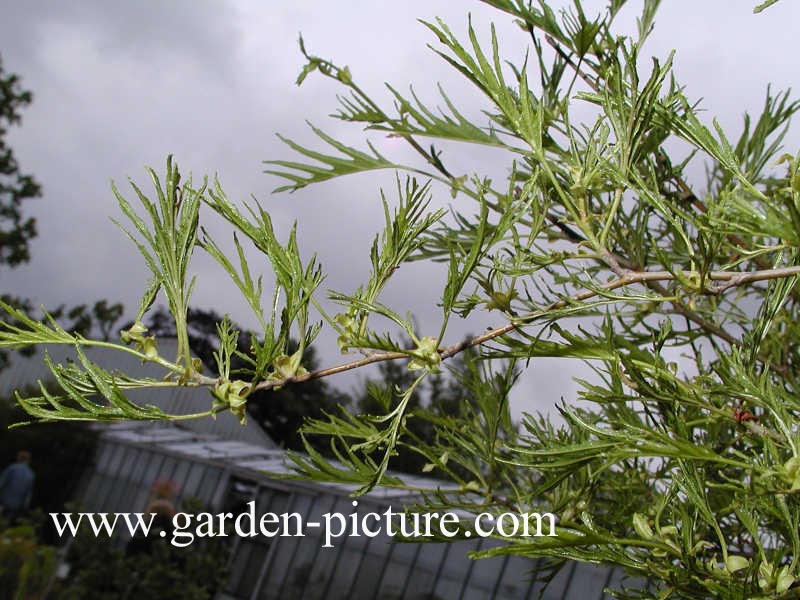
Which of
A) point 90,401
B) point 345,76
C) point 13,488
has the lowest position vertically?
point 13,488

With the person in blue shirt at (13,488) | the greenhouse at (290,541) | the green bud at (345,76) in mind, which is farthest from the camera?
the person in blue shirt at (13,488)

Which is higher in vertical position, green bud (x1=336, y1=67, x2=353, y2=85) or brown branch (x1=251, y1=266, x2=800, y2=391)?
green bud (x1=336, y1=67, x2=353, y2=85)

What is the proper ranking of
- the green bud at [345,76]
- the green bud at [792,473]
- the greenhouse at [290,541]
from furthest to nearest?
the greenhouse at [290,541], the green bud at [345,76], the green bud at [792,473]

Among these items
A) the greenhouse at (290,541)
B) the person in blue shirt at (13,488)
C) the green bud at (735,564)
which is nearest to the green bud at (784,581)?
the green bud at (735,564)

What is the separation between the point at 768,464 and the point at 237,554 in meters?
8.67

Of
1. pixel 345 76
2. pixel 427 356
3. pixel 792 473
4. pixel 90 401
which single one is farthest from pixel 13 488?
pixel 792 473

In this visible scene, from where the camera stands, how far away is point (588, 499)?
1097mm

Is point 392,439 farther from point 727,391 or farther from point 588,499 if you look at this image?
point 588,499

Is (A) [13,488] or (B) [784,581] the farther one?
(A) [13,488]

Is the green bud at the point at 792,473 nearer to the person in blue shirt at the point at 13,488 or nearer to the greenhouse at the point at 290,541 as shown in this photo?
the greenhouse at the point at 290,541

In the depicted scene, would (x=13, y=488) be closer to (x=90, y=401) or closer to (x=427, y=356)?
(x=90, y=401)

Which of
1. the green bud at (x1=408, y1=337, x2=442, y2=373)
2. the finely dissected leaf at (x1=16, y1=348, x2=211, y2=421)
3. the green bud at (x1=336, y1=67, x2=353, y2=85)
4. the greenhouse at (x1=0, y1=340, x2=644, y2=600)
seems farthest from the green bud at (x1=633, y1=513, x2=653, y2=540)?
the greenhouse at (x1=0, y1=340, x2=644, y2=600)

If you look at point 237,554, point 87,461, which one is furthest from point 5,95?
point 237,554

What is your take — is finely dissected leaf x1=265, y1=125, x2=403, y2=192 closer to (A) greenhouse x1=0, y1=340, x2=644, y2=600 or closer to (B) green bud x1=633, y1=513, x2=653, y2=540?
(B) green bud x1=633, y1=513, x2=653, y2=540
